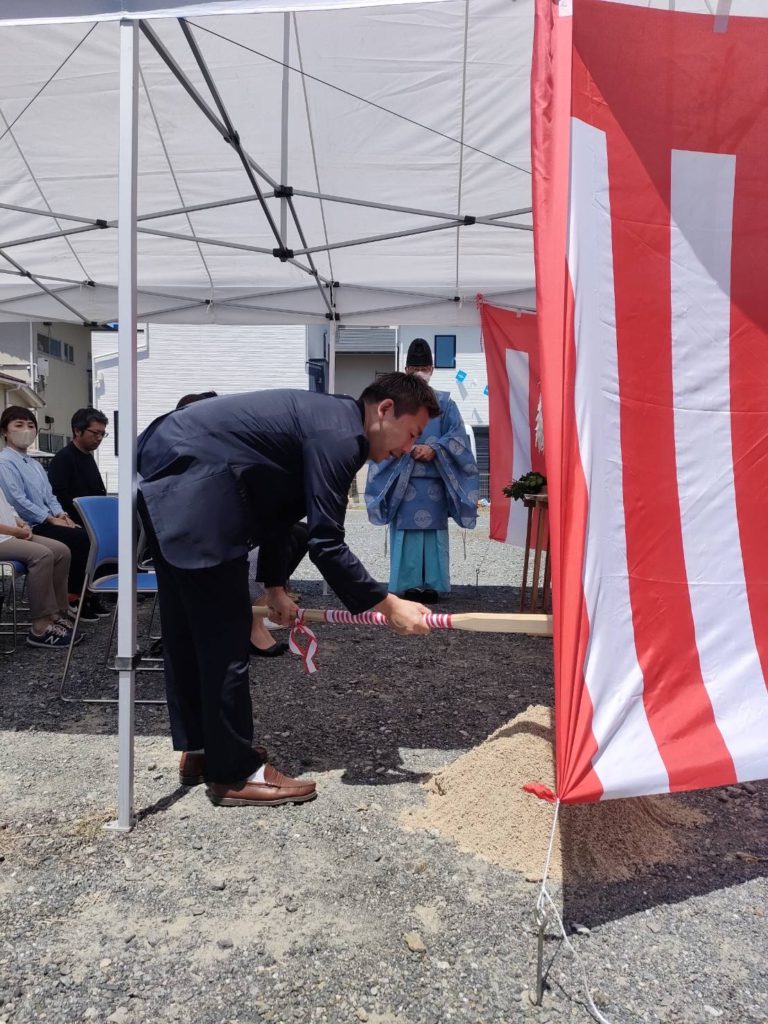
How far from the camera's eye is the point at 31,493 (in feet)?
15.0

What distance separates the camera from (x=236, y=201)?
174 inches

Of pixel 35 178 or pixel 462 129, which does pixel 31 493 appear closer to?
pixel 35 178

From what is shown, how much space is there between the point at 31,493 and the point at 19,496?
95 mm

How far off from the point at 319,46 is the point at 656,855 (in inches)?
154

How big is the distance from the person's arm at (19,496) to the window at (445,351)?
13.8m

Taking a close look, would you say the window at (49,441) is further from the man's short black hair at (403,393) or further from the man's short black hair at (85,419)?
the man's short black hair at (403,393)

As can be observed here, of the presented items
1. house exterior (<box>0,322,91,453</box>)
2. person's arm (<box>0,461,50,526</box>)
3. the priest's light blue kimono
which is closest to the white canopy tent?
the priest's light blue kimono

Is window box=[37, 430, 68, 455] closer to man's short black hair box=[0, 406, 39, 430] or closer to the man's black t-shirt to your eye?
the man's black t-shirt

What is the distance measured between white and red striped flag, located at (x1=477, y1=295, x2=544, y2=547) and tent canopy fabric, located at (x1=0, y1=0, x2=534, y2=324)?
1.12ft

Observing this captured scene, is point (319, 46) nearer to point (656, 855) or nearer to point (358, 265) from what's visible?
point (358, 265)

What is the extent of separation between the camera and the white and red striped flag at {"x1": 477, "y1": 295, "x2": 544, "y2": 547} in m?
5.40

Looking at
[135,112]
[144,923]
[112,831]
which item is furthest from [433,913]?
[135,112]

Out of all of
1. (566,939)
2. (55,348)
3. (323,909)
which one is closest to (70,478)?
(323,909)

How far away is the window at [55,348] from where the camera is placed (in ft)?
69.3
